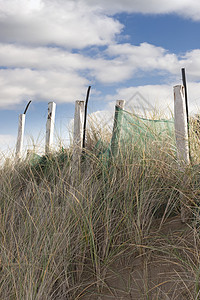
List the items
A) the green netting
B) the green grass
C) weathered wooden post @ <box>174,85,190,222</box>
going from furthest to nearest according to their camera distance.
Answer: the green netting
weathered wooden post @ <box>174,85,190,222</box>
the green grass

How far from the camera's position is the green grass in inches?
105

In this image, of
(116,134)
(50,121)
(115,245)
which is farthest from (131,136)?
(50,121)

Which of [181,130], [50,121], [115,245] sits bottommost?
[115,245]

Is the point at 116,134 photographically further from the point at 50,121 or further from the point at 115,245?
the point at 50,121

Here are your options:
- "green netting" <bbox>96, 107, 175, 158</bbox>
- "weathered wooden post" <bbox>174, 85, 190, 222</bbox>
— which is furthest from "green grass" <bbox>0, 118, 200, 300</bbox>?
"green netting" <bbox>96, 107, 175, 158</bbox>

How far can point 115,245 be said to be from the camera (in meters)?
2.99

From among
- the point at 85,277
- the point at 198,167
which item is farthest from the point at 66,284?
the point at 198,167

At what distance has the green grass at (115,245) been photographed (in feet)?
8.77

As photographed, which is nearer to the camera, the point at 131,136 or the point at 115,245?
the point at 115,245

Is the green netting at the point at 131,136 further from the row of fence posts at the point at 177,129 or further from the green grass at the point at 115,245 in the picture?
the green grass at the point at 115,245

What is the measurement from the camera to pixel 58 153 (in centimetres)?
632

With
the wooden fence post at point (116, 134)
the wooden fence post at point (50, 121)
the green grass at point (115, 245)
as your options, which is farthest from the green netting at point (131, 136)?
the wooden fence post at point (50, 121)

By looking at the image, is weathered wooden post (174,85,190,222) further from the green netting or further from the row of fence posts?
the green netting

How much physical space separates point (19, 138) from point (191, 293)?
7.89m
